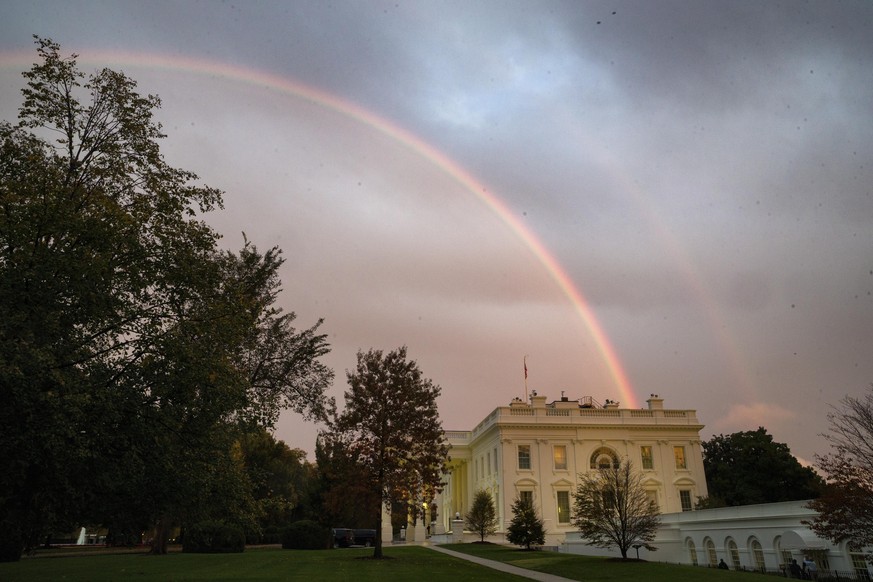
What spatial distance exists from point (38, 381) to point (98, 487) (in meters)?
4.52

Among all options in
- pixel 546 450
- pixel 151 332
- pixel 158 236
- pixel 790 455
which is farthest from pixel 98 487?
pixel 790 455

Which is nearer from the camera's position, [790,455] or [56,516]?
[56,516]

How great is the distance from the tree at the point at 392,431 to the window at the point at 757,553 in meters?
15.8

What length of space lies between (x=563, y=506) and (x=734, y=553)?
2637cm

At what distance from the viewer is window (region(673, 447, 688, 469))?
60.9m

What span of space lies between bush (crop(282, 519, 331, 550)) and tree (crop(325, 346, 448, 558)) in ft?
40.4

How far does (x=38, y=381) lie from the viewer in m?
11.9

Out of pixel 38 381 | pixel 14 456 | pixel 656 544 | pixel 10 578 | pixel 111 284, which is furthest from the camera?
pixel 656 544

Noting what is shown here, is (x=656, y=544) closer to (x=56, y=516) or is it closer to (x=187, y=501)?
(x=187, y=501)

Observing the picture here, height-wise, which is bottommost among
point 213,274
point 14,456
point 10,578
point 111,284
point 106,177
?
point 10,578

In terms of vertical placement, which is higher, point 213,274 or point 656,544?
point 213,274

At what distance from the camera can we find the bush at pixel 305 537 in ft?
139

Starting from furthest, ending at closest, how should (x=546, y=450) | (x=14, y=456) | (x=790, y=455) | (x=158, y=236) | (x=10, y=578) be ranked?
1. (x=790, y=455)
2. (x=546, y=450)
3. (x=10, y=578)
4. (x=158, y=236)
5. (x=14, y=456)

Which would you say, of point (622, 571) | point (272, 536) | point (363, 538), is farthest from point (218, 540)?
point (622, 571)
